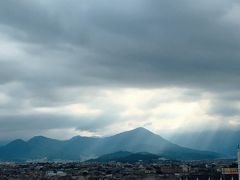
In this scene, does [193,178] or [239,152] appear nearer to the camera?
[239,152]

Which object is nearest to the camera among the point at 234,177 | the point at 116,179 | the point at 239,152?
the point at 239,152

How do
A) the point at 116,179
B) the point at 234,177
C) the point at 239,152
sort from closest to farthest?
the point at 239,152 → the point at 234,177 → the point at 116,179

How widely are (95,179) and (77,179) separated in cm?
530

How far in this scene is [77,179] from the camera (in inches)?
6412

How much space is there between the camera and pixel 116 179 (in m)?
161

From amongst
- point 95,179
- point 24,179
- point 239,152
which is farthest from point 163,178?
point 239,152

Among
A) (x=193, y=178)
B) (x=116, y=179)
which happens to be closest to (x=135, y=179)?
(x=116, y=179)

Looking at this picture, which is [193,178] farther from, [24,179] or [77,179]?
[24,179]

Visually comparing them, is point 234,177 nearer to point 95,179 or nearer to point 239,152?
point 239,152

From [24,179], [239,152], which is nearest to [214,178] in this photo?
[239,152]

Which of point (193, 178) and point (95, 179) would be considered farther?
point (95, 179)

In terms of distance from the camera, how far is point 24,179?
168m

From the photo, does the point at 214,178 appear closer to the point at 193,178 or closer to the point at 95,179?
the point at 193,178

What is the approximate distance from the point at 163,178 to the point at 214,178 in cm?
3487
